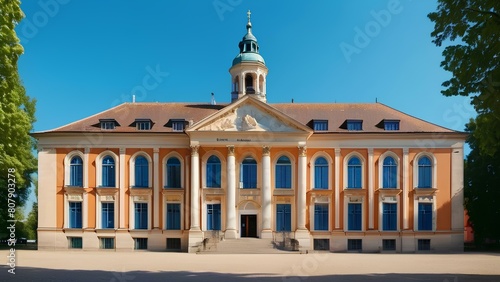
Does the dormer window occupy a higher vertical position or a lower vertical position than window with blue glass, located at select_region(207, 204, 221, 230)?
higher

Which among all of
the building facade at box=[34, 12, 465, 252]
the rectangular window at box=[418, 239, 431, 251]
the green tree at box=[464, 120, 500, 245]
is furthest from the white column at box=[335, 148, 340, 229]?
the green tree at box=[464, 120, 500, 245]

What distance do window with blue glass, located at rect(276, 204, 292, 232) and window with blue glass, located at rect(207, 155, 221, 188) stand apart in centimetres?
582

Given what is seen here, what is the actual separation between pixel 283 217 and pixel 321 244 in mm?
4084

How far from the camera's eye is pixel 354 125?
36.8 metres

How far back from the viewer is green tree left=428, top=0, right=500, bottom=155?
14.1 meters

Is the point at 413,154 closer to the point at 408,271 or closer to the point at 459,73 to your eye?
the point at 408,271

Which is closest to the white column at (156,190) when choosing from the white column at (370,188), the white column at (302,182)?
the white column at (302,182)

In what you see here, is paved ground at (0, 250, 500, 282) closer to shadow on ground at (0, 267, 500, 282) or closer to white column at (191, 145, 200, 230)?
shadow on ground at (0, 267, 500, 282)

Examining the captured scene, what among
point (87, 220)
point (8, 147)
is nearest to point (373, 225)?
point (87, 220)

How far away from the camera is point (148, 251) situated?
3475 cm

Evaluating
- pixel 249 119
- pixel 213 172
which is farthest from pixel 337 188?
pixel 213 172

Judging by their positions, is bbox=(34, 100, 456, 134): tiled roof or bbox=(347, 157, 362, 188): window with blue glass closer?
bbox=(347, 157, 362, 188): window with blue glass

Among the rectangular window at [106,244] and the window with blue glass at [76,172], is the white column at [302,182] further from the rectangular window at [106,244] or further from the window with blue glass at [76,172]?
the window with blue glass at [76,172]

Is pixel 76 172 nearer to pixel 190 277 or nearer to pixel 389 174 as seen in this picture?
pixel 190 277
